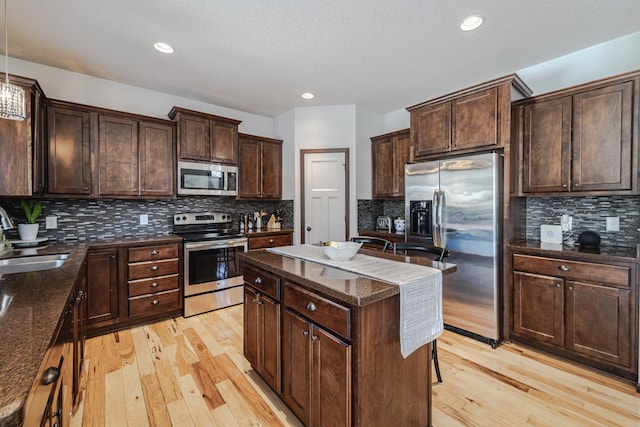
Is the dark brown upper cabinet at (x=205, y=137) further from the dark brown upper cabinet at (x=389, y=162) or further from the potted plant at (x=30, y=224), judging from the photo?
the dark brown upper cabinet at (x=389, y=162)

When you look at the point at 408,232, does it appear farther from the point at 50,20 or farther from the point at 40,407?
the point at 50,20

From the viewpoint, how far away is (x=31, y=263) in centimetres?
211

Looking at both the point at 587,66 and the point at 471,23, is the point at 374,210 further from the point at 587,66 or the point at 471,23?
the point at 587,66

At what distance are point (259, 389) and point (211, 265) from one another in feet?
5.92

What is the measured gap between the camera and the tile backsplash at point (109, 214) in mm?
3047

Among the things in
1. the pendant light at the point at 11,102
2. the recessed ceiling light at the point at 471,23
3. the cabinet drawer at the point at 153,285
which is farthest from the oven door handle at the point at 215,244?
the recessed ceiling light at the point at 471,23

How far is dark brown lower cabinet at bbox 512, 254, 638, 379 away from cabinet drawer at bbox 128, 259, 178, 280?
3572mm

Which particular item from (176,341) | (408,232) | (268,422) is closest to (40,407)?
(268,422)

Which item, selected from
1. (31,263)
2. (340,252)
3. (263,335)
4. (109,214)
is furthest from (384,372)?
Result: (109,214)

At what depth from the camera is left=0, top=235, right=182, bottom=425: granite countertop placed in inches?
25.4

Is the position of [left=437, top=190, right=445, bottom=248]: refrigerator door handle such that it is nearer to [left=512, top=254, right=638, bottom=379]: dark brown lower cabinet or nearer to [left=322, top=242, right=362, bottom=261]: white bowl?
[left=512, top=254, right=638, bottom=379]: dark brown lower cabinet

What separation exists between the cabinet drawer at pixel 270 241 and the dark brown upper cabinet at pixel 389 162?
147 cm

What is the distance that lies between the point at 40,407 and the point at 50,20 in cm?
288

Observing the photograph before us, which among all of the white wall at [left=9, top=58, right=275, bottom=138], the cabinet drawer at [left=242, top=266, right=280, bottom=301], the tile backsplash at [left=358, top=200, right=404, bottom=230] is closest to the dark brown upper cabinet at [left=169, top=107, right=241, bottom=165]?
the white wall at [left=9, top=58, right=275, bottom=138]
